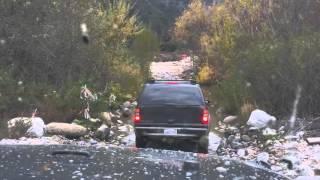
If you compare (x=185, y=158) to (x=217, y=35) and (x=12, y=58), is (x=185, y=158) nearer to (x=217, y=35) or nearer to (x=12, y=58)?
(x=12, y=58)

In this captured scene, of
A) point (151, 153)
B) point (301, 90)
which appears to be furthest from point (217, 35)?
point (151, 153)

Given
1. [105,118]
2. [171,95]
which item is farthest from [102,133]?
[171,95]

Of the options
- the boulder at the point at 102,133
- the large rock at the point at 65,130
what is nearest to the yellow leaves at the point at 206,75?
the boulder at the point at 102,133

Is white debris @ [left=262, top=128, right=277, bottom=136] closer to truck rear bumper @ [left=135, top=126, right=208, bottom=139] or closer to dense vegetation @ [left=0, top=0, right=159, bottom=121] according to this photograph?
truck rear bumper @ [left=135, top=126, right=208, bottom=139]

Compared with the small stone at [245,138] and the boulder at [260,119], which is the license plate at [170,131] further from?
the boulder at [260,119]

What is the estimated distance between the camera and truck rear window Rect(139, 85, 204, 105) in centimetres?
1351

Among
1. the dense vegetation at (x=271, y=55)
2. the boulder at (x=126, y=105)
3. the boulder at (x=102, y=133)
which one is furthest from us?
the boulder at (x=126, y=105)

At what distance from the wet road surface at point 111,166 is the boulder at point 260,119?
13.4 m

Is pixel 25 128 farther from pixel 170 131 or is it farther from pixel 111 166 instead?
pixel 111 166

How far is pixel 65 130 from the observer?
1555cm

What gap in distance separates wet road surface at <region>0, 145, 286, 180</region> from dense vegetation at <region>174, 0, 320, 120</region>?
44.9 ft

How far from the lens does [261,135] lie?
606 inches

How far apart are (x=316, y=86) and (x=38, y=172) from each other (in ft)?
48.1

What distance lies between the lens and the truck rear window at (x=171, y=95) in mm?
13508
